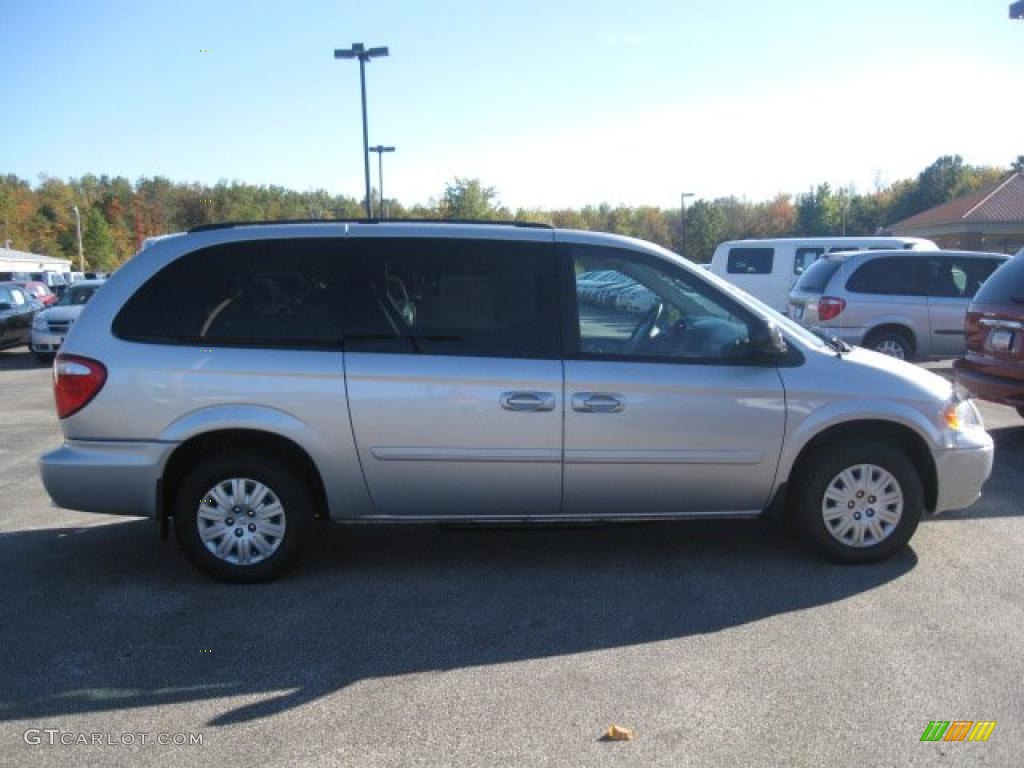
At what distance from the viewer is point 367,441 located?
15.3ft

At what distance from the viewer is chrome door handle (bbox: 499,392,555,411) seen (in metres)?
4.63

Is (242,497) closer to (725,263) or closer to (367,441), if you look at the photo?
(367,441)

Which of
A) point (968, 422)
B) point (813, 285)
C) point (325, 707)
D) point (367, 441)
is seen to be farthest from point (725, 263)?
point (325, 707)

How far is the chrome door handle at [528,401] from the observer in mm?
4629

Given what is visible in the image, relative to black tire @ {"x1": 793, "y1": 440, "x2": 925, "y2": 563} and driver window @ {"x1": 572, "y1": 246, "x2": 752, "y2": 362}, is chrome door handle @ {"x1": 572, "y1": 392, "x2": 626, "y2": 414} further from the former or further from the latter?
black tire @ {"x1": 793, "y1": 440, "x2": 925, "y2": 563}

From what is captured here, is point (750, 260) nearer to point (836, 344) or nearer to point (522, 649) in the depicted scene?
point (836, 344)

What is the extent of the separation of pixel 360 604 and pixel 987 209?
41242 millimetres

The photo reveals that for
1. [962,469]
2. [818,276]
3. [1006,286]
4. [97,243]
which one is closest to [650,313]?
[962,469]

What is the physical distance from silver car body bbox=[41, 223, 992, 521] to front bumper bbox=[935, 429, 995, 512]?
15 millimetres

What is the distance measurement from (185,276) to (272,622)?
1.93 meters

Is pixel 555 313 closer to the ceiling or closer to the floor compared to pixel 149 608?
closer to the ceiling

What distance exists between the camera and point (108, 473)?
461 centimetres

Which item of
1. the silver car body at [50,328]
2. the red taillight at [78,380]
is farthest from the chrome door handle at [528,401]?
the silver car body at [50,328]

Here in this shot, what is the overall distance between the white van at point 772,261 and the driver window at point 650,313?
12.3m
